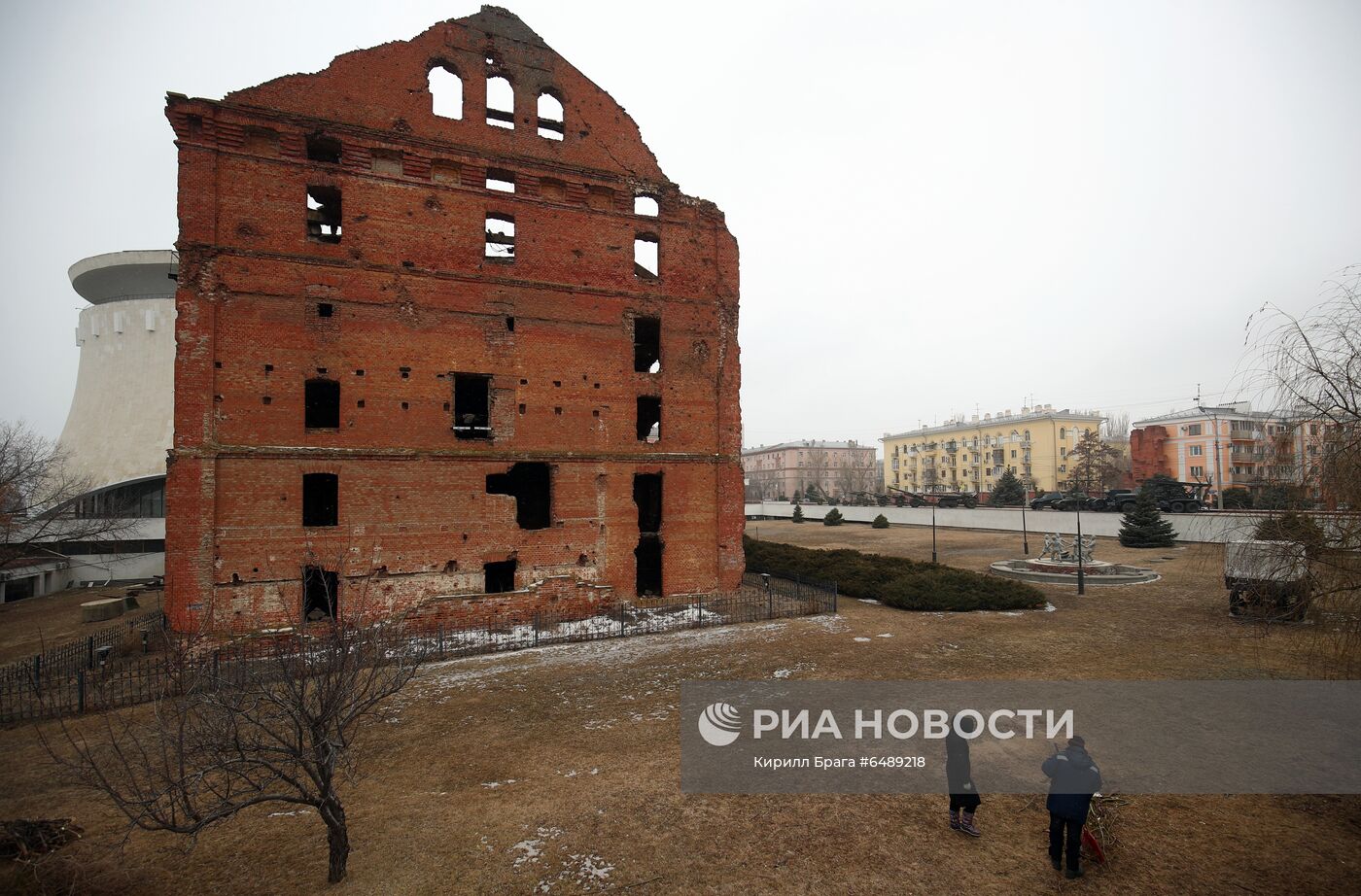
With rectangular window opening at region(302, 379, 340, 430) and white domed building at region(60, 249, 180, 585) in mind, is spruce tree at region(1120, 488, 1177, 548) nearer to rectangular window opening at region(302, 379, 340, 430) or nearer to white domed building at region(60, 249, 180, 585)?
rectangular window opening at region(302, 379, 340, 430)

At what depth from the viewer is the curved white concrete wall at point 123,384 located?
36.5m

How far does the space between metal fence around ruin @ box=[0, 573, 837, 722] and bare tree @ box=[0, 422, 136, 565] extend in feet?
36.3

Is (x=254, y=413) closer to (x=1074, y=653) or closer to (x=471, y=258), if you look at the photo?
(x=471, y=258)

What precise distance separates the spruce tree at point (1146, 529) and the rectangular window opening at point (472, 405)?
33.5m

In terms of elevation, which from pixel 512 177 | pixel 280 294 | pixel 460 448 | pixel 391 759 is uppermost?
pixel 512 177

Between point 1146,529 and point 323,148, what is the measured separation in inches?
1593

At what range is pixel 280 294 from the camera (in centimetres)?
1742

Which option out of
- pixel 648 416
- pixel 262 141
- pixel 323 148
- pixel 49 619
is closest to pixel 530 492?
pixel 648 416

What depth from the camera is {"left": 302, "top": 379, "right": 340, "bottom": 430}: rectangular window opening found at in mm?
19203

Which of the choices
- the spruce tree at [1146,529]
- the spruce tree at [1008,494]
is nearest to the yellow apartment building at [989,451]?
the spruce tree at [1008,494]

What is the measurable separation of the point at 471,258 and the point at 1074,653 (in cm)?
1969

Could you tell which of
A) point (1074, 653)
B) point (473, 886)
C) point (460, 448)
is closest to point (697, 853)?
point (473, 886)

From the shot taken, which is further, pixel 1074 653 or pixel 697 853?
pixel 1074 653

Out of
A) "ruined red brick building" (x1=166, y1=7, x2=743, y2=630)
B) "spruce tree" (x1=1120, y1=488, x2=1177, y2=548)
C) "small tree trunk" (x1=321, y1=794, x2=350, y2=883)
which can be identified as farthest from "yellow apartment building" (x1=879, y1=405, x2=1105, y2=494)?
"small tree trunk" (x1=321, y1=794, x2=350, y2=883)
